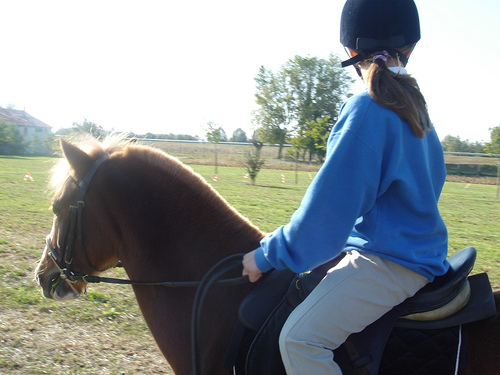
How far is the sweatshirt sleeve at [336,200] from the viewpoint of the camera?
5.09 feet

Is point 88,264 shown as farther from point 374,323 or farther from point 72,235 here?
point 374,323

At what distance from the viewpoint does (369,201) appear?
1601 mm

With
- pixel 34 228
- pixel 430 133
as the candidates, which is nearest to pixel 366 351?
pixel 430 133

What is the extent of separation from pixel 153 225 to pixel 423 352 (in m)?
1.45

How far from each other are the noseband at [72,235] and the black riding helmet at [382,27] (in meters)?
1.48

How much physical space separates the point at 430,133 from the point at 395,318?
82cm

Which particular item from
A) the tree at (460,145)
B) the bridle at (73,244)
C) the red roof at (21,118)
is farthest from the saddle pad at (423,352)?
the red roof at (21,118)

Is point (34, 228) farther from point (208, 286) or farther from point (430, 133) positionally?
point (430, 133)

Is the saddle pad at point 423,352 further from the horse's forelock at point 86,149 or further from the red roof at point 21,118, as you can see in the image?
the red roof at point 21,118

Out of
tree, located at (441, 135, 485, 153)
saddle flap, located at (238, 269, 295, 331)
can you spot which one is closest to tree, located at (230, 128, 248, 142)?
tree, located at (441, 135, 485, 153)

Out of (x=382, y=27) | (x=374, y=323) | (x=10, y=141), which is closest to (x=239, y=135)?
(x=10, y=141)

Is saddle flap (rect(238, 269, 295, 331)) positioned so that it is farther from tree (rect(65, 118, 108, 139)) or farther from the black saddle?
tree (rect(65, 118, 108, 139))

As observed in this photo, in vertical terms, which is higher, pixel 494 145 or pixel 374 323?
pixel 494 145

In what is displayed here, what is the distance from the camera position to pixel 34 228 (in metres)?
8.52
